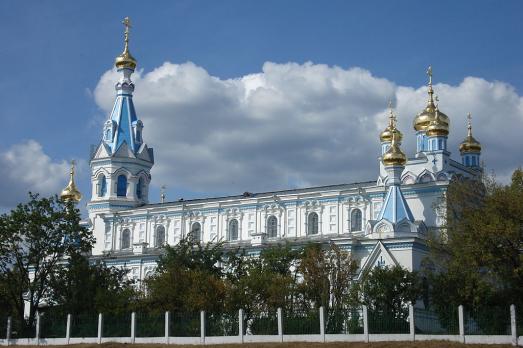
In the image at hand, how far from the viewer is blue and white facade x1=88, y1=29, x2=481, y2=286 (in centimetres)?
4081

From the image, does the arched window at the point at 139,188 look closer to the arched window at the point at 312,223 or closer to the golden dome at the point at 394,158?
the arched window at the point at 312,223

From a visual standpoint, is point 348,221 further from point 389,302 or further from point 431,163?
point 389,302

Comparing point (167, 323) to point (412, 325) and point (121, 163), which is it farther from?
point (121, 163)

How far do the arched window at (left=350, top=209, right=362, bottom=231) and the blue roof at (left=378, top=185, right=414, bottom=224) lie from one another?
333cm

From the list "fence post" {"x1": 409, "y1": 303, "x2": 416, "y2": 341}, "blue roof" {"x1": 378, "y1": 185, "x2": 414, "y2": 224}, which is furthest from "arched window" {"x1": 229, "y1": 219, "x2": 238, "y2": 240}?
"fence post" {"x1": 409, "y1": 303, "x2": 416, "y2": 341}

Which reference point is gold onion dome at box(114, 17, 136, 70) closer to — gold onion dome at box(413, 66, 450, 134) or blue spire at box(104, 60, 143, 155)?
blue spire at box(104, 60, 143, 155)

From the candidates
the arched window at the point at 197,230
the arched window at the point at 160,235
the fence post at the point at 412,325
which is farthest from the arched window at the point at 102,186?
the fence post at the point at 412,325

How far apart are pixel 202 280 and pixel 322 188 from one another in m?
15.8

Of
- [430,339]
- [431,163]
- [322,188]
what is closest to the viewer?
[430,339]

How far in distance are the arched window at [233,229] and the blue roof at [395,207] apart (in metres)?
9.80

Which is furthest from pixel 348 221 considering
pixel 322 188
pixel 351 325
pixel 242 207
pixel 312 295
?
pixel 351 325

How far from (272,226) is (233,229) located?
2.51 meters

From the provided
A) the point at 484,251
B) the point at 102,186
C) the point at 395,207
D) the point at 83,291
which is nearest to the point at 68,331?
the point at 83,291

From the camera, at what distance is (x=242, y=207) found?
156 ft
